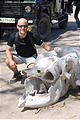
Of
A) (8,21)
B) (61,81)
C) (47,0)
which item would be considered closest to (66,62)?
(61,81)

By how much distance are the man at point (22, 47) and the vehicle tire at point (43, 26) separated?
4.15 meters

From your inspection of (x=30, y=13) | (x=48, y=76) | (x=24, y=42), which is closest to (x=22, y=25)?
(x=24, y=42)

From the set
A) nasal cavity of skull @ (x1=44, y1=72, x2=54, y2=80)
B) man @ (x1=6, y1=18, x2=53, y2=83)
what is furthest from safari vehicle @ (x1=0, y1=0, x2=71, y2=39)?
nasal cavity of skull @ (x1=44, y1=72, x2=54, y2=80)

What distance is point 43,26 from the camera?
32.7 feet

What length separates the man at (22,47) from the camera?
16.6ft

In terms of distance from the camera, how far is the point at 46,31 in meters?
10.2

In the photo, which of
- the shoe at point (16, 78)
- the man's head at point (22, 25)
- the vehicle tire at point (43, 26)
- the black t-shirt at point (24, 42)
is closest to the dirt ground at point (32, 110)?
the shoe at point (16, 78)

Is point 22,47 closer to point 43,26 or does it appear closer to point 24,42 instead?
point 24,42

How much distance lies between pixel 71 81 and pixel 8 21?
531cm

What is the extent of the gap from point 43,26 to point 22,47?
4.69 meters

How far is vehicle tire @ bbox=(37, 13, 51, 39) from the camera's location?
380 inches

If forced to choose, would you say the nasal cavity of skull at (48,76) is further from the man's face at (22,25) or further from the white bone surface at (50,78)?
the man's face at (22,25)

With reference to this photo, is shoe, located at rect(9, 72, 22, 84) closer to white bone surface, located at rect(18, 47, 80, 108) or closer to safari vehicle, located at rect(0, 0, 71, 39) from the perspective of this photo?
white bone surface, located at rect(18, 47, 80, 108)

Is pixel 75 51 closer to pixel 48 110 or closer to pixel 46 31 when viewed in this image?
pixel 48 110
